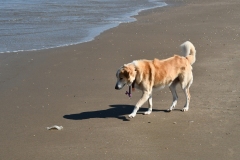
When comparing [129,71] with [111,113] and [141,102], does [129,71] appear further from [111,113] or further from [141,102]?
[111,113]

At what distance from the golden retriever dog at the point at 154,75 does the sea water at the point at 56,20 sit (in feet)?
20.1

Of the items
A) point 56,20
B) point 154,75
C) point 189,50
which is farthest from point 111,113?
point 56,20

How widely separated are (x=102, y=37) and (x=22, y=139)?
8.30 metres

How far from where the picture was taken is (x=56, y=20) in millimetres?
19234

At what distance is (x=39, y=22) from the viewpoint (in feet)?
60.8

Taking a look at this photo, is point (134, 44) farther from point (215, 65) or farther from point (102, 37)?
point (215, 65)

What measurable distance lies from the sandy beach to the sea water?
4.37ft

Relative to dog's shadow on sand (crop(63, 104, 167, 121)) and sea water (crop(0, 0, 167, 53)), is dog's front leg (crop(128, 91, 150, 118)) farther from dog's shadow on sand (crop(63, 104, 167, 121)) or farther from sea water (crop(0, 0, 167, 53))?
sea water (crop(0, 0, 167, 53))

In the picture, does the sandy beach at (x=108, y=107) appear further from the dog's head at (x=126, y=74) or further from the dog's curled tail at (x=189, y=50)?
the dog's curled tail at (x=189, y=50)

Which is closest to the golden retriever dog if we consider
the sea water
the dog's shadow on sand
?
the dog's shadow on sand

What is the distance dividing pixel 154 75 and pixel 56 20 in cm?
1222

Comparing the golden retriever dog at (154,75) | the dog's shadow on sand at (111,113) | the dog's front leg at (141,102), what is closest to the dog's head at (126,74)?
the golden retriever dog at (154,75)

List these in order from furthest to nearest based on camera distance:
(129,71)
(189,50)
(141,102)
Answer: (189,50) < (141,102) < (129,71)

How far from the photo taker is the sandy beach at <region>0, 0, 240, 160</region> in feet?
20.7
